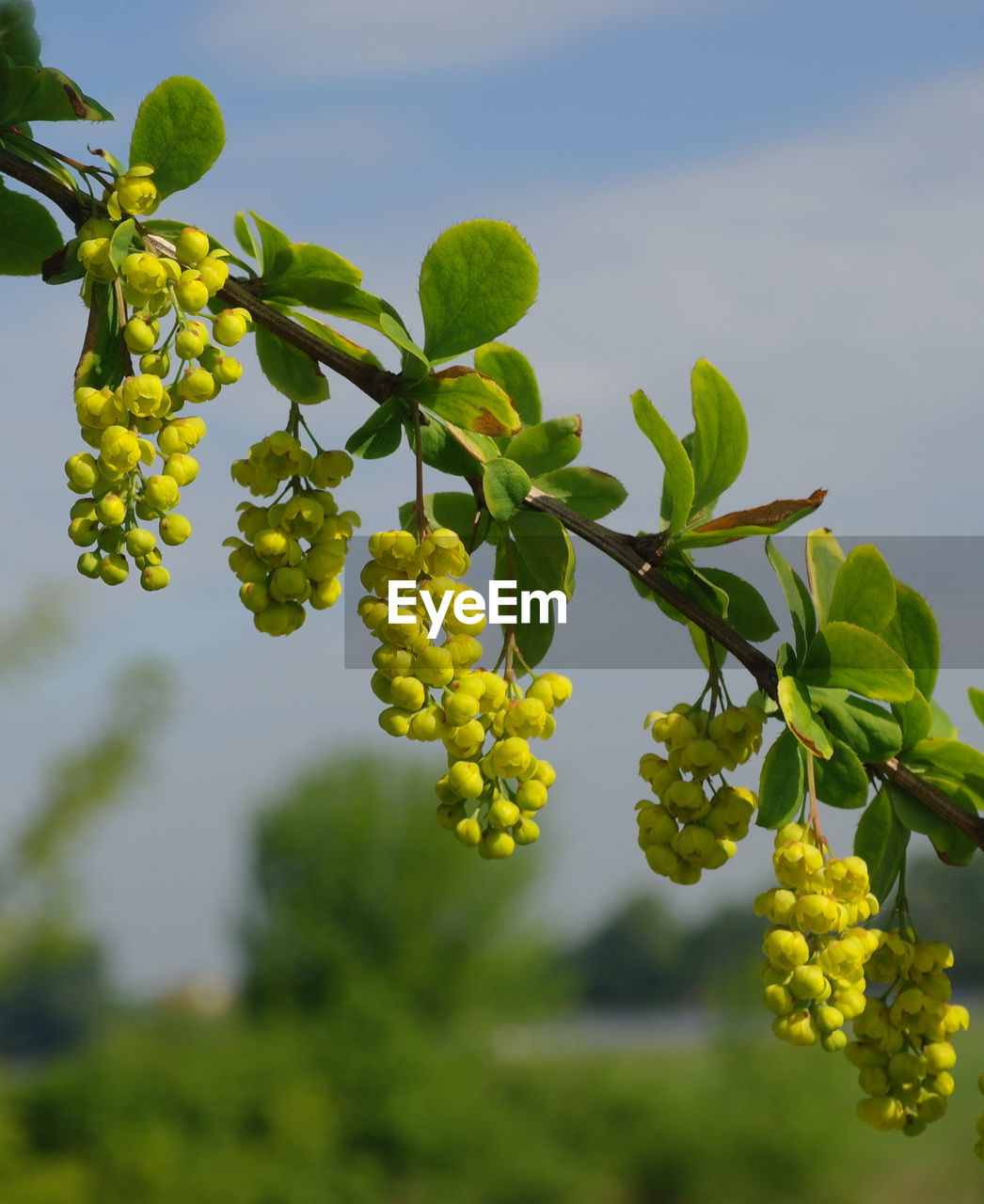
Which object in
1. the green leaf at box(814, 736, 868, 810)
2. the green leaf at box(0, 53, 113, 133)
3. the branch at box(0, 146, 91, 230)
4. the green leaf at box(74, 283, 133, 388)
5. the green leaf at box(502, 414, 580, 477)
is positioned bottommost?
the green leaf at box(814, 736, 868, 810)

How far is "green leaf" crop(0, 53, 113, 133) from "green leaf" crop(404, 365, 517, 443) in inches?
5.3

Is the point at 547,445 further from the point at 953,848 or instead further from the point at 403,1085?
the point at 403,1085

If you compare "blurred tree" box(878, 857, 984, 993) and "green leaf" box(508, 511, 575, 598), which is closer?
"green leaf" box(508, 511, 575, 598)

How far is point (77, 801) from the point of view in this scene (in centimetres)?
502

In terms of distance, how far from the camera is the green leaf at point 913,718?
0.41m

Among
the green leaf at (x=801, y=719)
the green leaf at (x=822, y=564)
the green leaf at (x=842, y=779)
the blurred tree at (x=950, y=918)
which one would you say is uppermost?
the green leaf at (x=822, y=564)

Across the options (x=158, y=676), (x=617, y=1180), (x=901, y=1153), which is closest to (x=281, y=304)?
(x=158, y=676)

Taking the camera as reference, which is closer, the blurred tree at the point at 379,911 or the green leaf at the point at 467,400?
the green leaf at the point at 467,400

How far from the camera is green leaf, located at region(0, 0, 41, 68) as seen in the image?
388 millimetres

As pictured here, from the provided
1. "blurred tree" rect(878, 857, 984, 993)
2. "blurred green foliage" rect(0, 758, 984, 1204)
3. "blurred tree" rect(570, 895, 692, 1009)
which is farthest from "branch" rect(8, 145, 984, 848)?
"blurred tree" rect(570, 895, 692, 1009)

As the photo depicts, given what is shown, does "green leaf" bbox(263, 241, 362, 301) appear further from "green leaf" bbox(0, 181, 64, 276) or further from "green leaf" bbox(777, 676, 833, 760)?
"green leaf" bbox(777, 676, 833, 760)

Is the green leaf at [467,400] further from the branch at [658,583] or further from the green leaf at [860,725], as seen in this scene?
the green leaf at [860,725]

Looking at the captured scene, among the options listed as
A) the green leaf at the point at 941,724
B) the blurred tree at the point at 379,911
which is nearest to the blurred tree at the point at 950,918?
the blurred tree at the point at 379,911

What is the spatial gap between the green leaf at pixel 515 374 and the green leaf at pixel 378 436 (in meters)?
0.05
